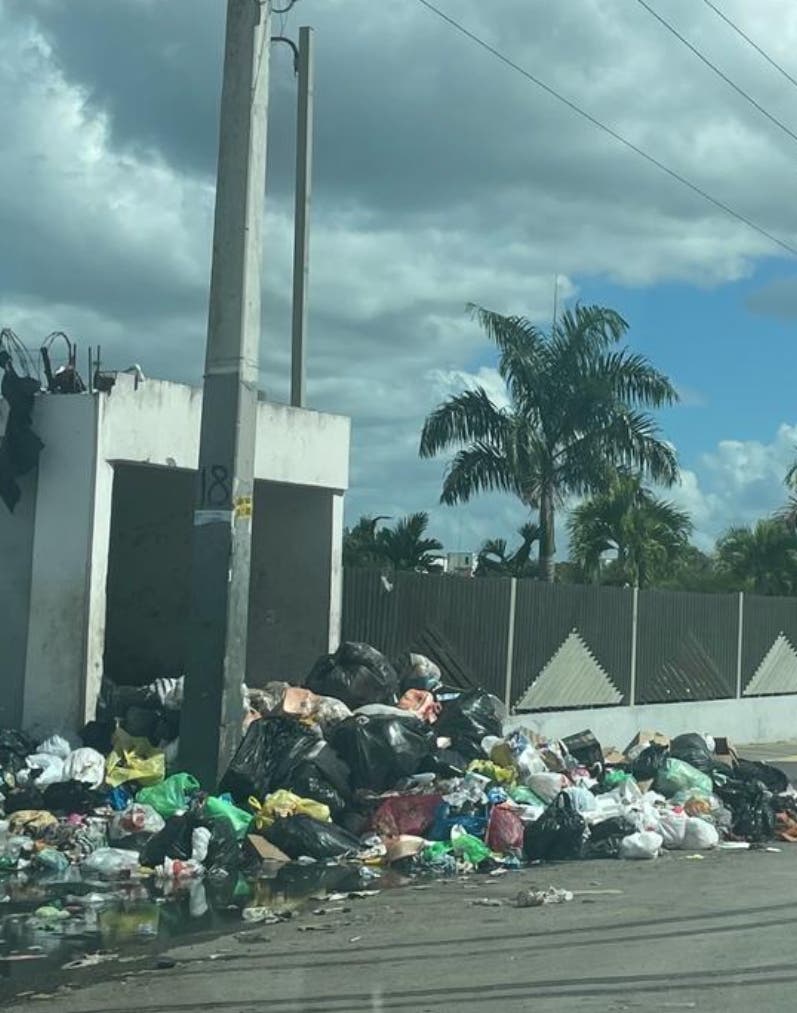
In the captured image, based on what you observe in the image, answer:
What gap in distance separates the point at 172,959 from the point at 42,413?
6572 millimetres

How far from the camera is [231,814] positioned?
440 inches

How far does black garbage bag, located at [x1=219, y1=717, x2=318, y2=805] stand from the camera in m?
12.0

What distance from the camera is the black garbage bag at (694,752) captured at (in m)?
14.5

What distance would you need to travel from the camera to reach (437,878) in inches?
417

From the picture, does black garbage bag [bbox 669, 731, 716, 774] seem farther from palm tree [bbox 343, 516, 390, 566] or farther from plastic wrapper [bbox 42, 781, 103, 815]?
palm tree [bbox 343, 516, 390, 566]

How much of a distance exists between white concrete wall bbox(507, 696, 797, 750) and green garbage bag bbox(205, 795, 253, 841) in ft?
19.3

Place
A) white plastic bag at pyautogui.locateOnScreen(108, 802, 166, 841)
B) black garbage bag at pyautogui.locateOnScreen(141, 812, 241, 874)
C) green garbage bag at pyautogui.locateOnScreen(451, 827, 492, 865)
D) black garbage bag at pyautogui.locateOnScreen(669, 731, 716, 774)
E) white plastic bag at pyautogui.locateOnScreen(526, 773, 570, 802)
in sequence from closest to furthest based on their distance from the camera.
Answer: black garbage bag at pyautogui.locateOnScreen(141, 812, 241, 874) < green garbage bag at pyautogui.locateOnScreen(451, 827, 492, 865) < white plastic bag at pyautogui.locateOnScreen(108, 802, 166, 841) < white plastic bag at pyautogui.locateOnScreen(526, 773, 570, 802) < black garbage bag at pyautogui.locateOnScreen(669, 731, 716, 774)

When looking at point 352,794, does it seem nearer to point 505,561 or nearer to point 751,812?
point 751,812

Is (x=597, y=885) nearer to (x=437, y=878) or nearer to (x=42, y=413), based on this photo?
(x=437, y=878)

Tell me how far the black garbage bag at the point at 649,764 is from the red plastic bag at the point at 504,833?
2.33m

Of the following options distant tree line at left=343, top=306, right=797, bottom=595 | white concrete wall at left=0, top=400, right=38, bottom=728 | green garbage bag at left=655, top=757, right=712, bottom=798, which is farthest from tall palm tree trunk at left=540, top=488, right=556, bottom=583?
white concrete wall at left=0, top=400, right=38, bottom=728

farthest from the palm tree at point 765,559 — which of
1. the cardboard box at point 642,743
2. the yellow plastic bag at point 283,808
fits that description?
the yellow plastic bag at point 283,808

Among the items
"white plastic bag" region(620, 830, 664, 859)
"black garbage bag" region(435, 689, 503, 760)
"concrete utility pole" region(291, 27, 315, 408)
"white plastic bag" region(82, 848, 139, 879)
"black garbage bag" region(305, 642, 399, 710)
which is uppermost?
"concrete utility pole" region(291, 27, 315, 408)

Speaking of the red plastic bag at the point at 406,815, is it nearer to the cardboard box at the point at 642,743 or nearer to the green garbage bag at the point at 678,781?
the green garbage bag at the point at 678,781
